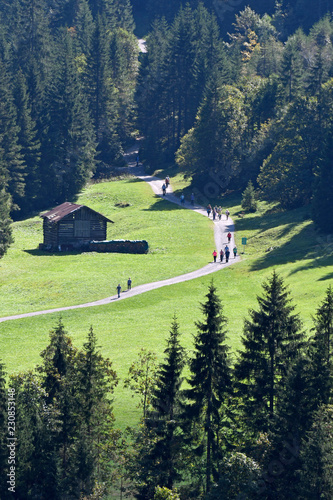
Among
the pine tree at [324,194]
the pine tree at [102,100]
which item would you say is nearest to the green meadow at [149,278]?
the pine tree at [324,194]

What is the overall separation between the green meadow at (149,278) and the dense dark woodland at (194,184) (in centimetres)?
285

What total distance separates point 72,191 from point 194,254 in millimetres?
37133

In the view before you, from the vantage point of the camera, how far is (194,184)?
11475cm

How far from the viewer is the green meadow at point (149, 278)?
5684 cm

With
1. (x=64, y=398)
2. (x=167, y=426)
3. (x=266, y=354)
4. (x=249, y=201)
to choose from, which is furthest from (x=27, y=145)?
(x=167, y=426)

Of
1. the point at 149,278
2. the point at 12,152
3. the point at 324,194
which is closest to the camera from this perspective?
the point at 149,278

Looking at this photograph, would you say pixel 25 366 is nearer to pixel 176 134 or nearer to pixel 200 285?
pixel 200 285

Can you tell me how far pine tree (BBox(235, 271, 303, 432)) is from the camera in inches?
1407

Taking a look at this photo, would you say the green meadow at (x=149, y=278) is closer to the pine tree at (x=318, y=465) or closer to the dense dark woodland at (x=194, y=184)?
the dense dark woodland at (x=194, y=184)

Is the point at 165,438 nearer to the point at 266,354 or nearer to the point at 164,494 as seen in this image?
the point at 164,494

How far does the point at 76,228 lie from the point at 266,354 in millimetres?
56965

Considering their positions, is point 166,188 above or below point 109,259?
above

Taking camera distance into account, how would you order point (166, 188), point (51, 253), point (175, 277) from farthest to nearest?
point (166, 188)
point (51, 253)
point (175, 277)

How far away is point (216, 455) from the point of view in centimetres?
3494
